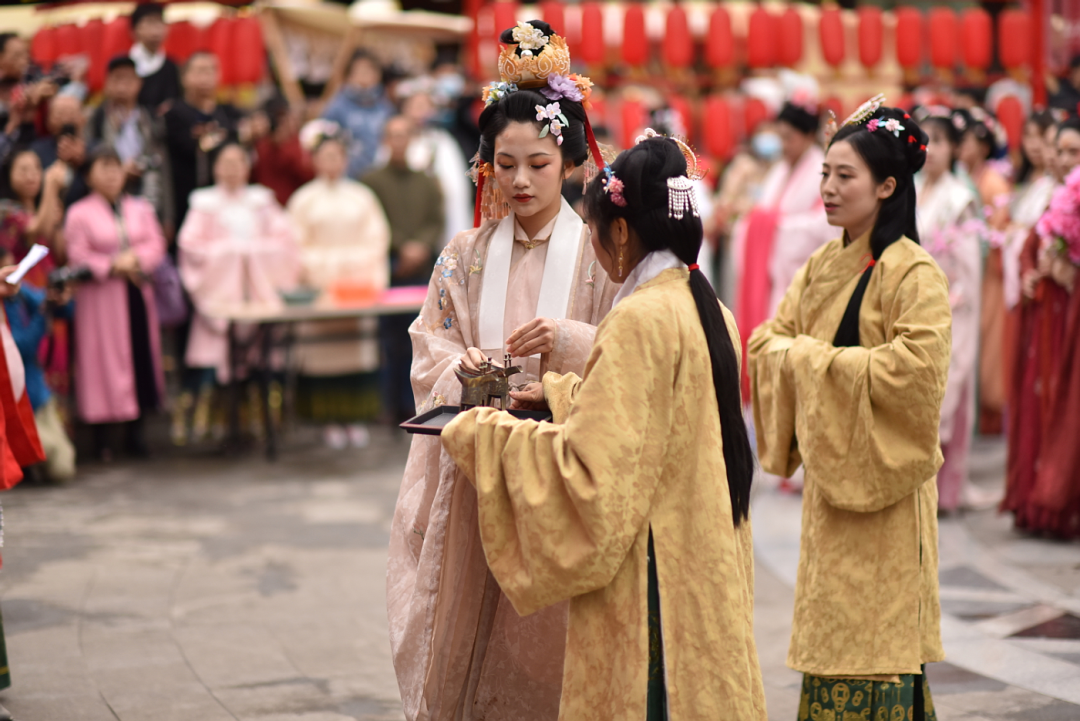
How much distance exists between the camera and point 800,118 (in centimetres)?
625

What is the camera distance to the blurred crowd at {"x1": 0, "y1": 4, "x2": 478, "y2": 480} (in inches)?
276

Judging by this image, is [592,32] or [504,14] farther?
[592,32]

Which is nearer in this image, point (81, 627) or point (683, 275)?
point (683, 275)

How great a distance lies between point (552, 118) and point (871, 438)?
1.16 meters

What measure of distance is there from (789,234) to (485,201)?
3.60 m

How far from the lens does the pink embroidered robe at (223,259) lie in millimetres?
7637

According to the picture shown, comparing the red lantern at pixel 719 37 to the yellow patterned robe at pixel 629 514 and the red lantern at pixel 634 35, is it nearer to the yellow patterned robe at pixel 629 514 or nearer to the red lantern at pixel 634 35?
the red lantern at pixel 634 35

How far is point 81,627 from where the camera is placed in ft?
14.2

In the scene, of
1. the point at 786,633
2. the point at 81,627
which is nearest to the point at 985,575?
the point at 786,633

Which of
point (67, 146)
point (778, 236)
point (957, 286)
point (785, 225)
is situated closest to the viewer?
point (957, 286)

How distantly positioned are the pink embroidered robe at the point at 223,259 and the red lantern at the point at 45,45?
3826mm

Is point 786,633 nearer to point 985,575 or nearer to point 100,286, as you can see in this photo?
point 985,575

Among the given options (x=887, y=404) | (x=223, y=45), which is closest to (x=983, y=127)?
(x=887, y=404)

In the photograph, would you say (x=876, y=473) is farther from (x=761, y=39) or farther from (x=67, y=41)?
(x=761, y=39)
